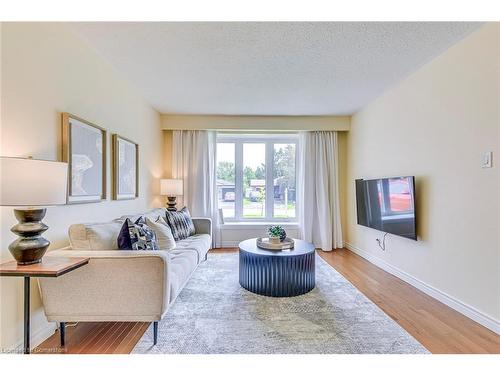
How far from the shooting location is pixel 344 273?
135 inches

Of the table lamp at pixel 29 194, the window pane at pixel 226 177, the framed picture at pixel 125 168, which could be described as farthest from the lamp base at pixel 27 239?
the window pane at pixel 226 177

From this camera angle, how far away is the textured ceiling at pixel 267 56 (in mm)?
2172

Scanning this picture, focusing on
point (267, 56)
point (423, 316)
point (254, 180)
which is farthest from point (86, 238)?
point (254, 180)

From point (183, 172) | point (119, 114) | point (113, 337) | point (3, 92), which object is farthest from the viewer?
point (183, 172)

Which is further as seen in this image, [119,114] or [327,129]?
[327,129]

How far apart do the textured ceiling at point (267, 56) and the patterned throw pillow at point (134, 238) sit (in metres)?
1.63

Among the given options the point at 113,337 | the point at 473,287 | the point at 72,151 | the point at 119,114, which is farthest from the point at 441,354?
the point at 119,114

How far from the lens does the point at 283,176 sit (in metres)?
5.25

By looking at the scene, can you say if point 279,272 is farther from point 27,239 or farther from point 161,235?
point 27,239

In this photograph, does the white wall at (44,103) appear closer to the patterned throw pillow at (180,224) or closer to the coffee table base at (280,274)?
the patterned throw pillow at (180,224)

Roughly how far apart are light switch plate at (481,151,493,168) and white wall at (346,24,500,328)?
39 millimetres

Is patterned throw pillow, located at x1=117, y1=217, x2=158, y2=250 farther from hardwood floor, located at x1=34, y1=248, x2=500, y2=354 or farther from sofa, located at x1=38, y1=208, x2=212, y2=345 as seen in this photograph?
hardwood floor, located at x1=34, y1=248, x2=500, y2=354
